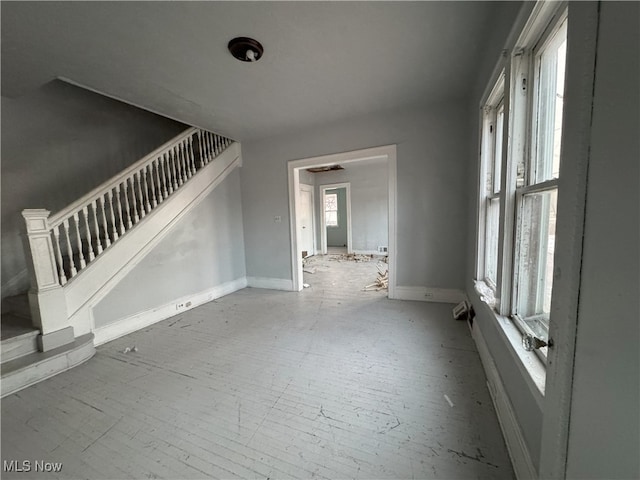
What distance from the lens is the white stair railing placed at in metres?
2.05

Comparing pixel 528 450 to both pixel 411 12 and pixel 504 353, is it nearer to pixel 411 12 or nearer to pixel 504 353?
pixel 504 353

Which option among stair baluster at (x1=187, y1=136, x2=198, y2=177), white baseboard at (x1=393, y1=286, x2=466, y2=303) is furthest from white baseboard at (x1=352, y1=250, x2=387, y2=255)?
stair baluster at (x1=187, y1=136, x2=198, y2=177)

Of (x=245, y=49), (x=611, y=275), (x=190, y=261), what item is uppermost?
(x=245, y=49)

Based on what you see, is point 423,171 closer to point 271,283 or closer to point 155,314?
point 271,283

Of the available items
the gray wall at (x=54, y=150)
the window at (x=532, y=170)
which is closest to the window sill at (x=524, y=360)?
the window at (x=532, y=170)

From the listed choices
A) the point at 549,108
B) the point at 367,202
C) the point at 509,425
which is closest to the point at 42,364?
the point at 509,425

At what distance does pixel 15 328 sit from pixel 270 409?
2415 millimetres

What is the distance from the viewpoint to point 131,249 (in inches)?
105

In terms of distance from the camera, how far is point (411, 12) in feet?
5.14

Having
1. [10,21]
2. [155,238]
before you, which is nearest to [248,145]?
[155,238]

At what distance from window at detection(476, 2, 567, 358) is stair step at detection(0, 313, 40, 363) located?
11.6ft

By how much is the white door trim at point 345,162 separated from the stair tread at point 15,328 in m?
2.75

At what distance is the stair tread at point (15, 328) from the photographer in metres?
1.95

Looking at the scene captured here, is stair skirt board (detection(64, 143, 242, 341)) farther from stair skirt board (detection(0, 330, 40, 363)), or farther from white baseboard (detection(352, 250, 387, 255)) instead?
white baseboard (detection(352, 250, 387, 255))
